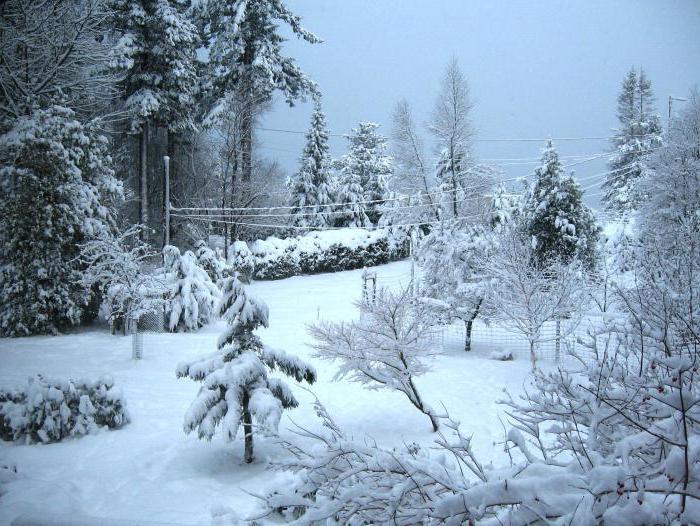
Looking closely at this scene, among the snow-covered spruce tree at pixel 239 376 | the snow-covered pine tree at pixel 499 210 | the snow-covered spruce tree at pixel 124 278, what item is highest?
the snow-covered pine tree at pixel 499 210

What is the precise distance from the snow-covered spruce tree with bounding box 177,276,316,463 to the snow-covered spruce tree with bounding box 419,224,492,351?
22.9 feet

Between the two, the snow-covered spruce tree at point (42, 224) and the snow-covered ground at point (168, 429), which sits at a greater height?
the snow-covered spruce tree at point (42, 224)

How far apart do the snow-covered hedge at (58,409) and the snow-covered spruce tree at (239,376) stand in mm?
1957

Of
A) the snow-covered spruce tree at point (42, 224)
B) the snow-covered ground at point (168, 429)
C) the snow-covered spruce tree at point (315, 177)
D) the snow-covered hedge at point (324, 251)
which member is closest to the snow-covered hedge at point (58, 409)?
the snow-covered ground at point (168, 429)

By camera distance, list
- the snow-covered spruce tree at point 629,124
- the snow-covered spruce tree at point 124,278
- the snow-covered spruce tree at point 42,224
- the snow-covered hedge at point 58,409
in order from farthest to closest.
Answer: the snow-covered spruce tree at point 629,124 → the snow-covered spruce tree at point 42,224 → the snow-covered spruce tree at point 124,278 → the snow-covered hedge at point 58,409

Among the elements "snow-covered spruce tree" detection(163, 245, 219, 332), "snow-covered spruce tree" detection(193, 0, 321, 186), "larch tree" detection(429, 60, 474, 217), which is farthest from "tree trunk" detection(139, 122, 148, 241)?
"larch tree" detection(429, 60, 474, 217)

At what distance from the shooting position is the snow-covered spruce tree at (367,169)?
95.3ft

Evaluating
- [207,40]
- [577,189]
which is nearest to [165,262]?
[207,40]

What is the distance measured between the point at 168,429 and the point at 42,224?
27.4 ft

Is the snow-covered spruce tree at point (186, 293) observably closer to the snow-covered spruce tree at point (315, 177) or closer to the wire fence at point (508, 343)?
the wire fence at point (508, 343)

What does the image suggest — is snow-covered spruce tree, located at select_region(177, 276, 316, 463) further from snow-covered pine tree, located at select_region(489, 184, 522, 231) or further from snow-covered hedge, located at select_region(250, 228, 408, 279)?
snow-covered hedge, located at select_region(250, 228, 408, 279)

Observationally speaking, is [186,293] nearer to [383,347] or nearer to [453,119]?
[383,347]

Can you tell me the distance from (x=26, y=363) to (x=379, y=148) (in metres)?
26.1

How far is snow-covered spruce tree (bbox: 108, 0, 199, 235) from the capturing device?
60.0 feet
